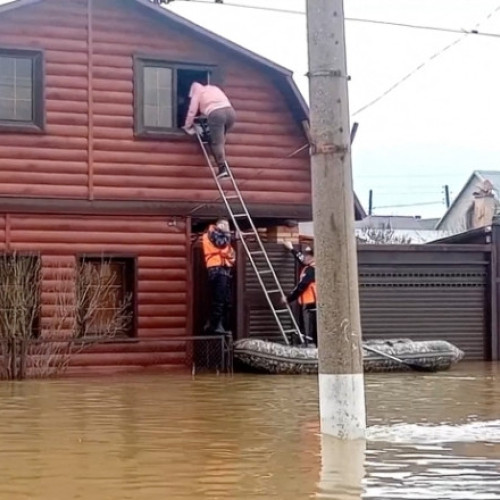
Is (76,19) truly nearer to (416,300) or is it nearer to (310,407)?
(416,300)

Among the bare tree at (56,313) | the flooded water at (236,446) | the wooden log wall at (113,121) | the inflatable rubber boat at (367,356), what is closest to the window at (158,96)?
the wooden log wall at (113,121)

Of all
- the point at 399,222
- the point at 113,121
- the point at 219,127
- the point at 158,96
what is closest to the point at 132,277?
the point at 113,121

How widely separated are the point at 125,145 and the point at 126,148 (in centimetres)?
6

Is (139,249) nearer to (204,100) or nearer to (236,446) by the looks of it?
(204,100)

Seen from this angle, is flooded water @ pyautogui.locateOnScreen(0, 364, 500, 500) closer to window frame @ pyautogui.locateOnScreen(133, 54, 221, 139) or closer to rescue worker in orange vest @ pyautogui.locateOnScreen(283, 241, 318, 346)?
rescue worker in orange vest @ pyautogui.locateOnScreen(283, 241, 318, 346)

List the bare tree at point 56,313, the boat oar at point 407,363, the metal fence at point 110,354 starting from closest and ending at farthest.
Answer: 1. the metal fence at point 110,354
2. the bare tree at point 56,313
3. the boat oar at point 407,363

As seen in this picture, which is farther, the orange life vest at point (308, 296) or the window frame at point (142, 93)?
the window frame at point (142, 93)

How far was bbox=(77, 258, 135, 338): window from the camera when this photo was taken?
67.9 feet

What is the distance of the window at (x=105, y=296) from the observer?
815 inches

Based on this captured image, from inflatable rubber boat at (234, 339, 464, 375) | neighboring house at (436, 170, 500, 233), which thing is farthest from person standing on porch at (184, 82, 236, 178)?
neighboring house at (436, 170, 500, 233)

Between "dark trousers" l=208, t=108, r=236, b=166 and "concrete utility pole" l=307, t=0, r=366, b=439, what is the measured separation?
1102cm

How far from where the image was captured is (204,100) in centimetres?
2153

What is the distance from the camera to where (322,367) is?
10.3 meters

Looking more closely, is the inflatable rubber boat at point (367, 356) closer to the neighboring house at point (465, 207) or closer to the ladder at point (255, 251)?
the ladder at point (255, 251)
